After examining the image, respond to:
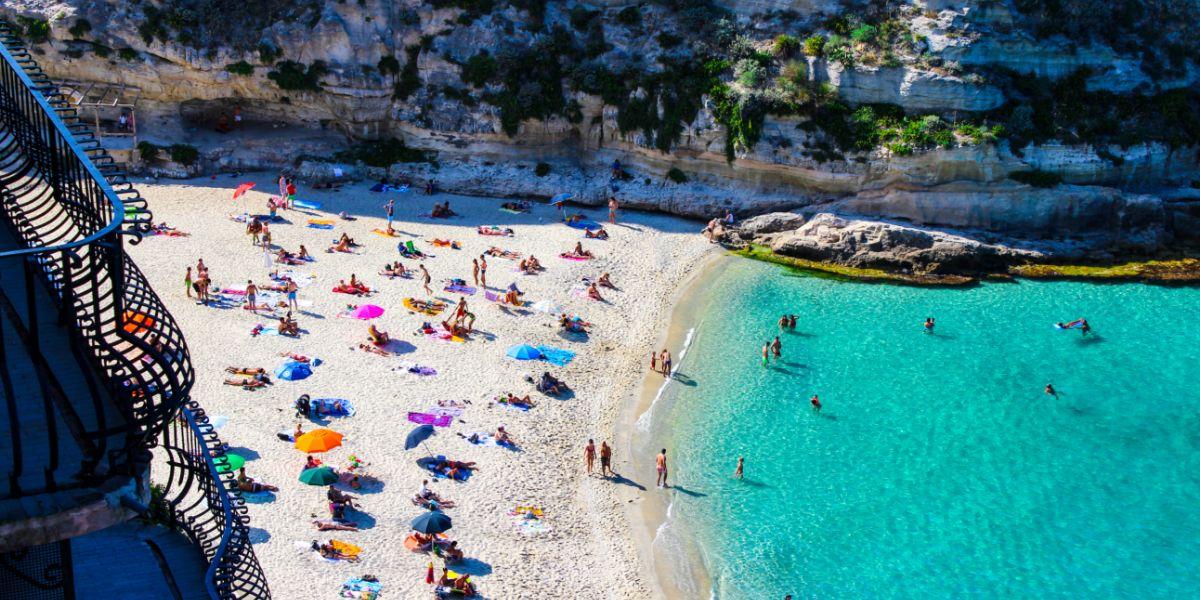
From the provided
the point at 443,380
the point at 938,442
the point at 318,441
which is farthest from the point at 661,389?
the point at 318,441

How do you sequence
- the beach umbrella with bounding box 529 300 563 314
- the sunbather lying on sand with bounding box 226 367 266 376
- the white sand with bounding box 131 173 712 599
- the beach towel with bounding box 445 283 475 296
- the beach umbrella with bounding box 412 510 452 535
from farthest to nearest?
the beach towel with bounding box 445 283 475 296 → the beach umbrella with bounding box 529 300 563 314 → the sunbather lying on sand with bounding box 226 367 266 376 → the white sand with bounding box 131 173 712 599 → the beach umbrella with bounding box 412 510 452 535

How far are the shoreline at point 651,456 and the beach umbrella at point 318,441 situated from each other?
750cm

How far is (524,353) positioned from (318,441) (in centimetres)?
819

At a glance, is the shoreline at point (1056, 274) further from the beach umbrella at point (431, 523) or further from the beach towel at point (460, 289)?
the beach umbrella at point (431, 523)

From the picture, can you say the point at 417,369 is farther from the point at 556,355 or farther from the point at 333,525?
the point at 333,525

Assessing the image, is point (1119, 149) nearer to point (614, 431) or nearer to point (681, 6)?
point (681, 6)

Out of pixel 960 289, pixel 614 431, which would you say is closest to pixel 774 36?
pixel 960 289

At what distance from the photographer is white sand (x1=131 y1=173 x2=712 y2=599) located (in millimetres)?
23375

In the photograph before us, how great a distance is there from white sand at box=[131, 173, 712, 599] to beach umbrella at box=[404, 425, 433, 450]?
0.26 m

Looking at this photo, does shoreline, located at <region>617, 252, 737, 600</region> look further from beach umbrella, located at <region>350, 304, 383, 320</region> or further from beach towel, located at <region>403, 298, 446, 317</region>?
beach umbrella, located at <region>350, 304, 383, 320</region>

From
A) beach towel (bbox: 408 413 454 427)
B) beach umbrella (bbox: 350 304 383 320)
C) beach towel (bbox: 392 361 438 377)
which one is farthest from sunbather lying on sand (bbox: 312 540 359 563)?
beach umbrella (bbox: 350 304 383 320)

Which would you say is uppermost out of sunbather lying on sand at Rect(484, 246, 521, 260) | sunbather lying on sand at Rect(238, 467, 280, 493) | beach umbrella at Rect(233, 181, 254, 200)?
beach umbrella at Rect(233, 181, 254, 200)

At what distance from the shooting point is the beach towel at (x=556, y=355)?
32938mm

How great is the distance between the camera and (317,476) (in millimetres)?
24781
